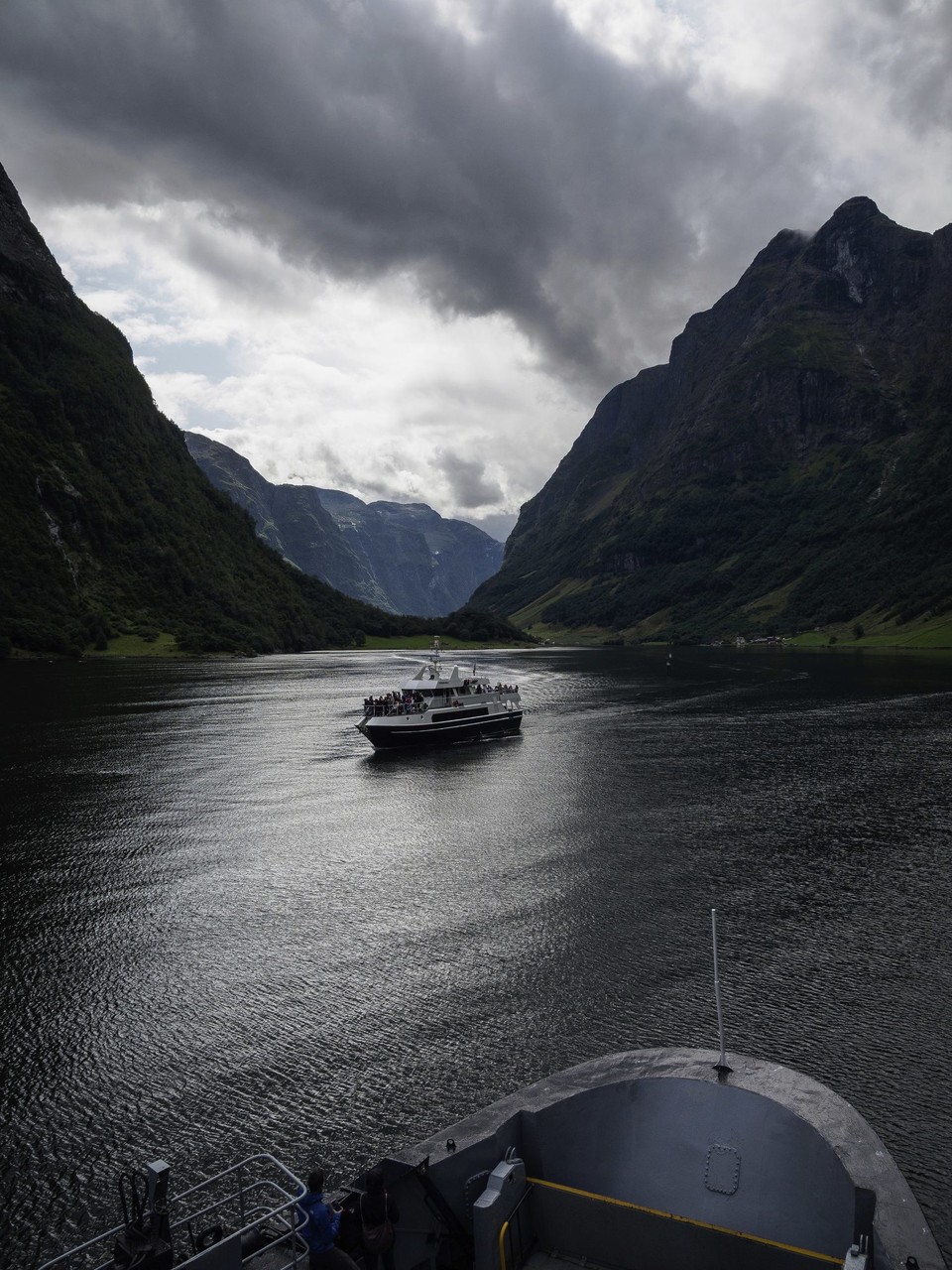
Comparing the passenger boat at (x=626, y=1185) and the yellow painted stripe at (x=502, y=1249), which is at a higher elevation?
the passenger boat at (x=626, y=1185)

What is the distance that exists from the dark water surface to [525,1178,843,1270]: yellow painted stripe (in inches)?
259

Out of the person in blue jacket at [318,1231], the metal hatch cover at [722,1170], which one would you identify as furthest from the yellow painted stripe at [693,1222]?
the person in blue jacket at [318,1231]

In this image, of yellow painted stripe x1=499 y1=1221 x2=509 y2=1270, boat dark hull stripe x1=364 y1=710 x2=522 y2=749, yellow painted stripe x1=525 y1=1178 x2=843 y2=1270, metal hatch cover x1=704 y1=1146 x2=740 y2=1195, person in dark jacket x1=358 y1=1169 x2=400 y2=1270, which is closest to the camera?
yellow painted stripe x1=525 y1=1178 x2=843 y2=1270

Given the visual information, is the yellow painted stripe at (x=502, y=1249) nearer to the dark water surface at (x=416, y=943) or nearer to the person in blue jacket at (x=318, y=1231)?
the person in blue jacket at (x=318, y=1231)

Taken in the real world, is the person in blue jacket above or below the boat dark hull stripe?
above

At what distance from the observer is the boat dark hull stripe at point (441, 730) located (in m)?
82.4

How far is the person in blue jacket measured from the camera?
1266cm

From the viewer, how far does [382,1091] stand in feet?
72.1

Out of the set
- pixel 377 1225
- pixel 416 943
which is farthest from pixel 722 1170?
pixel 416 943

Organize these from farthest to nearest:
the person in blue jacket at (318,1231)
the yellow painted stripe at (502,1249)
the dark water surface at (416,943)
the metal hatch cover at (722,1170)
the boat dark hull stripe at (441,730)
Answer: the boat dark hull stripe at (441,730)
the dark water surface at (416,943)
the metal hatch cover at (722,1170)
the yellow painted stripe at (502,1249)
the person in blue jacket at (318,1231)

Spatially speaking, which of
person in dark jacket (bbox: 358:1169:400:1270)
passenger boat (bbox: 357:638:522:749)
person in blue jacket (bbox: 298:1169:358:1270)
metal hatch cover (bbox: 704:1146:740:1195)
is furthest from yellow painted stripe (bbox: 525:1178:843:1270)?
passenger boat (bbox: 357:638:522:749)

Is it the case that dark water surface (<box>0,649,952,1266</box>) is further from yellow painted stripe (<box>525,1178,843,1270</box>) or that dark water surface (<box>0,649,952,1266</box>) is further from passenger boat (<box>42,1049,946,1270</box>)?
yellow painted stripe (<box>525,1178,843,1270</box>)

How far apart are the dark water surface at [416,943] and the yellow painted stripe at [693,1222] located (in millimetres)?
6568

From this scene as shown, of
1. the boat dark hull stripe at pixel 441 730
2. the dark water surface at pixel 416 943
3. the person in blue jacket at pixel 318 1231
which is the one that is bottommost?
the dark water surface at pixel 416 943
